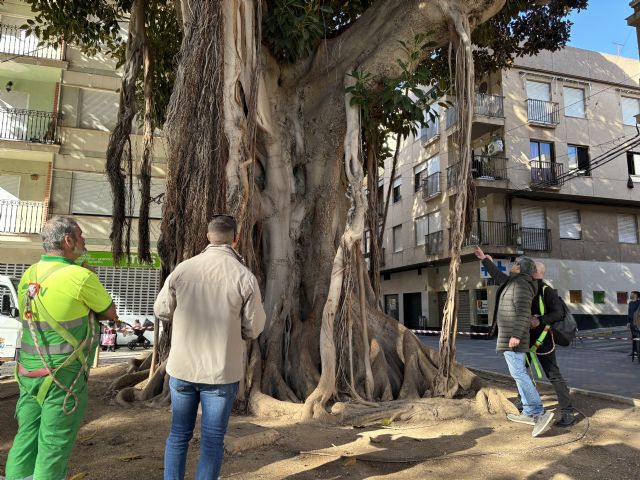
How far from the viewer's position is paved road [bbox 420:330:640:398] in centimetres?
788

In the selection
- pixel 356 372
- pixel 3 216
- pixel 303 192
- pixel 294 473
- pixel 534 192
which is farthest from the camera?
pixel 534 192

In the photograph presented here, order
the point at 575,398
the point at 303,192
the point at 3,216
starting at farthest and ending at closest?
the point at 3,216, the point at 303,192, the point at 575,398

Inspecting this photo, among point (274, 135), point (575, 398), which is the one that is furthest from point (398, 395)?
point (274, 135)

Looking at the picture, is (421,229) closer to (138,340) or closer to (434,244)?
(434,244)

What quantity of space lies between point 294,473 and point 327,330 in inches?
86.5

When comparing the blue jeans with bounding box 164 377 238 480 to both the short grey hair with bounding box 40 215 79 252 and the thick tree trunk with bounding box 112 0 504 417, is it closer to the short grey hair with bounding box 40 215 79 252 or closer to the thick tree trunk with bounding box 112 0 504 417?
the short grey hair with bounding box 40 215 79 252

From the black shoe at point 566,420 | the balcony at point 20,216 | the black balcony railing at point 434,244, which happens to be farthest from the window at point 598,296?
the balcony at point 20,216

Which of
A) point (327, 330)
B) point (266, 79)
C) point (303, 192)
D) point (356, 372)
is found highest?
point (266, 79)

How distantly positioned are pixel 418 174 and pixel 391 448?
24.2 metres

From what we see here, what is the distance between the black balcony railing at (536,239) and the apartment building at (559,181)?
0.14ft

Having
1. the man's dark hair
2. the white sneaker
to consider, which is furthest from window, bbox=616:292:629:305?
the man's dark hair

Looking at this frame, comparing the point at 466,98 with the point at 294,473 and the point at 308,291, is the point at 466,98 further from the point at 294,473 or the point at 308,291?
the point at 294,473

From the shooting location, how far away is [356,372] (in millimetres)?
6105

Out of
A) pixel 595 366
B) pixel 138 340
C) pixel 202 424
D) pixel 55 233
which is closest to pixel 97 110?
pixel 138 340
